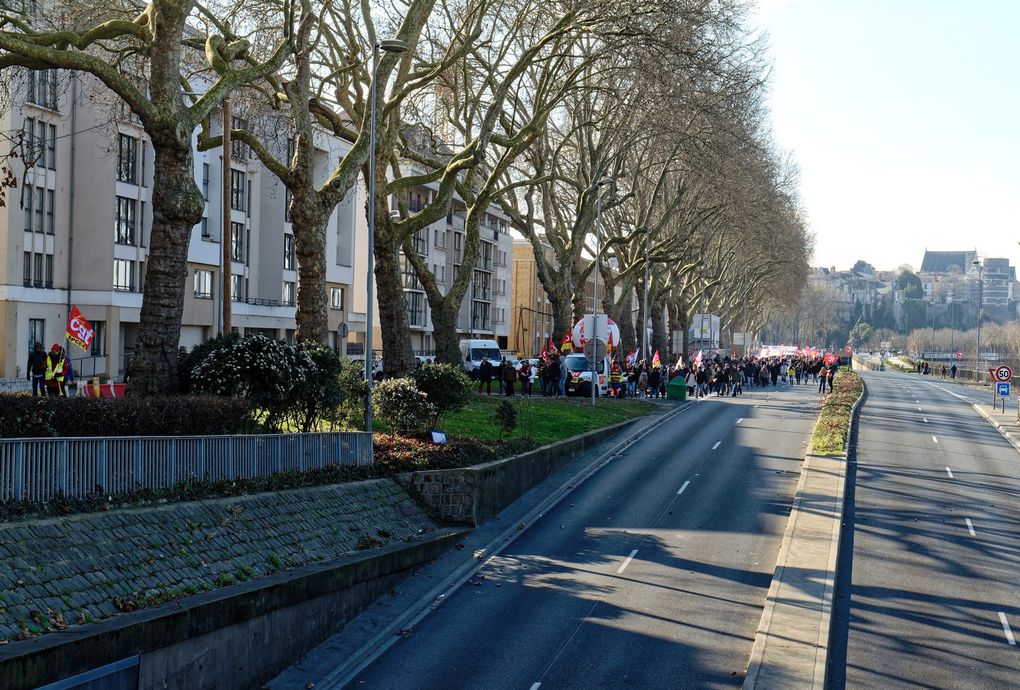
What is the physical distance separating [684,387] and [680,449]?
19.0 meters

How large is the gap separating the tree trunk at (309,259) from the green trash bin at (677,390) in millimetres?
28988

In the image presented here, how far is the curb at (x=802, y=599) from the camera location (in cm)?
1342

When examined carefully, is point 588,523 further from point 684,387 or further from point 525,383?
point 684,387

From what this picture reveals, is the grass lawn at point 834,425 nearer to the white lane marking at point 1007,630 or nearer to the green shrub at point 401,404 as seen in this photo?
the green shrub at point 401,404

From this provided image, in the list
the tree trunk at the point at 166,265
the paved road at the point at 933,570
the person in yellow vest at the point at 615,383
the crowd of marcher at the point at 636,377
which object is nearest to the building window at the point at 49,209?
the crowd of marcher at the point at 636,377

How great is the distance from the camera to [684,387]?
52250 mm

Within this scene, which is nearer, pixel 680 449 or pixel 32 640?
pixel 32 640

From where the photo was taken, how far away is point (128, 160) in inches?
1957

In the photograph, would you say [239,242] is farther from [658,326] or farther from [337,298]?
[658,326]

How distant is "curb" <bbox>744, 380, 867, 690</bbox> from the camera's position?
13.4m

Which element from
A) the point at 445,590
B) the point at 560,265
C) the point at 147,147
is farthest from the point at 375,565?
the point at 147,147

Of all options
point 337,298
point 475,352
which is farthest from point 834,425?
point 337,298

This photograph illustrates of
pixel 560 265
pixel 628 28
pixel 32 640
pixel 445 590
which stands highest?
pixel 628 28

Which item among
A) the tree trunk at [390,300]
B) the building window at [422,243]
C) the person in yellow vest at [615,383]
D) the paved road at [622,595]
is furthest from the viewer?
the building window at [422,243]
